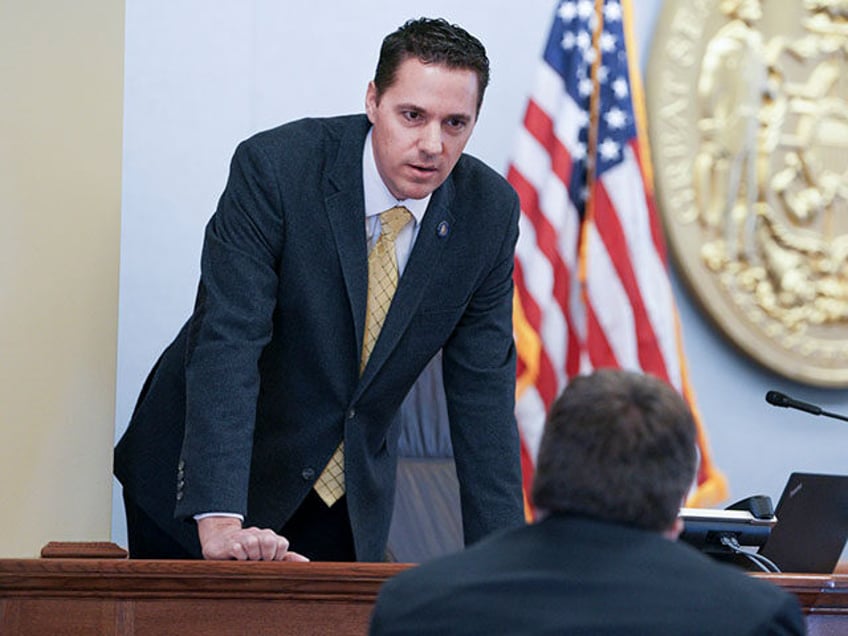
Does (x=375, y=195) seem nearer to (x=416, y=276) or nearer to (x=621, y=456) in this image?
(x=416, y=276)

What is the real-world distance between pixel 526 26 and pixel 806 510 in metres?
2.30

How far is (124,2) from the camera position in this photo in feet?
13.0

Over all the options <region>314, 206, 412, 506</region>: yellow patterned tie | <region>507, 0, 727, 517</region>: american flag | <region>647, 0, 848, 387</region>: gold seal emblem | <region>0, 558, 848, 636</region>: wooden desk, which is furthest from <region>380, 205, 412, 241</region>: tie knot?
<region>647, 0, 848, 387</region>: gold seal emblem

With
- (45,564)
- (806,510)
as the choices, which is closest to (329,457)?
(45,564)

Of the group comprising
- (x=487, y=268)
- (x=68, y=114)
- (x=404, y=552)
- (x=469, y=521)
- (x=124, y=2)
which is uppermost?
(x=124, y=2)

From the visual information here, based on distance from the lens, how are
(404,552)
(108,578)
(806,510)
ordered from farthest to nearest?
(404,552) < (806,510) < (108,578)

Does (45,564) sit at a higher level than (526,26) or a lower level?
lower

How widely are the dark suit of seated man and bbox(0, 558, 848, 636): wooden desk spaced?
2.97ft

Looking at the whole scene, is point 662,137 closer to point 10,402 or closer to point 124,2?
point 124,2

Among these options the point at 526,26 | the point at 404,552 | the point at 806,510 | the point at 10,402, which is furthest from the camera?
the point at 526,26

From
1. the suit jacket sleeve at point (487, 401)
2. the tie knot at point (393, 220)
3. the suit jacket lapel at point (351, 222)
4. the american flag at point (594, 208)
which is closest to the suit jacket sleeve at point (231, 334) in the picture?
the suit jacket lapel at point (351, 222)

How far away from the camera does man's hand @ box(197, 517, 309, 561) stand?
2449mm

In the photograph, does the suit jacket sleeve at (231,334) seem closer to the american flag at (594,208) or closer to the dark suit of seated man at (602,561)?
the dark suit of seated man at (602,561)

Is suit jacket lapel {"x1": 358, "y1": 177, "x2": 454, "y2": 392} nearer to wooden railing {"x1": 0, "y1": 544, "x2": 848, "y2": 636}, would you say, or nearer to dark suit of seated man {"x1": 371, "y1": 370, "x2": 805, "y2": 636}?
wooden railing {"x1": 0, "y1": 544, "x2": 848, "y2": 636}
